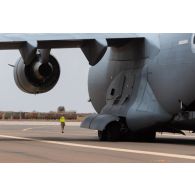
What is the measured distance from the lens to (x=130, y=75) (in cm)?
2134

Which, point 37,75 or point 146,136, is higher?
point 37,75

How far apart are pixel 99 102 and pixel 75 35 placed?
4.71 metres

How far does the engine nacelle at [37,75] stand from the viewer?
845 inches

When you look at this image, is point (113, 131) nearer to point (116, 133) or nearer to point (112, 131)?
point (112, 131)

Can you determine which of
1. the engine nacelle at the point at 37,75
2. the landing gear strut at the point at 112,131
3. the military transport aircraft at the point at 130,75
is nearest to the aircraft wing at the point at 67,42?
the military transport aircraft at the point at 130,75

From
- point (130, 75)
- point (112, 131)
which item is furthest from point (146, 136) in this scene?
point (130, 75)

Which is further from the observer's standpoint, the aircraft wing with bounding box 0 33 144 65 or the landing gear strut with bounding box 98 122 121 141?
the landing gear strut with bounding box 98 122 121 141

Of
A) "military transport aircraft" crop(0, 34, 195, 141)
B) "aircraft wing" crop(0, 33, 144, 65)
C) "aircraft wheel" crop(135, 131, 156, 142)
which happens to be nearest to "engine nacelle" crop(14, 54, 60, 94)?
"military transport aircraft" crop(0, 34, 195, 141)

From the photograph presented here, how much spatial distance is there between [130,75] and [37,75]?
3.78 m

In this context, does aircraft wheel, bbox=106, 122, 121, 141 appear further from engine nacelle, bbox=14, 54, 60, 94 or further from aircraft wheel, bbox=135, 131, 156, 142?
engine nacelle, bbox=14, 54, 60, 94

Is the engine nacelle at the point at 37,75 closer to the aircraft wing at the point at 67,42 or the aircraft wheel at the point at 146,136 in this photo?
the aircraft wing at the point at 67,42

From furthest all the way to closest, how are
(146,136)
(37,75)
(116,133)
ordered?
(146,136)
(37,75)
(116,133)

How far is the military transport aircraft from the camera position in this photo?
18.7 metres
